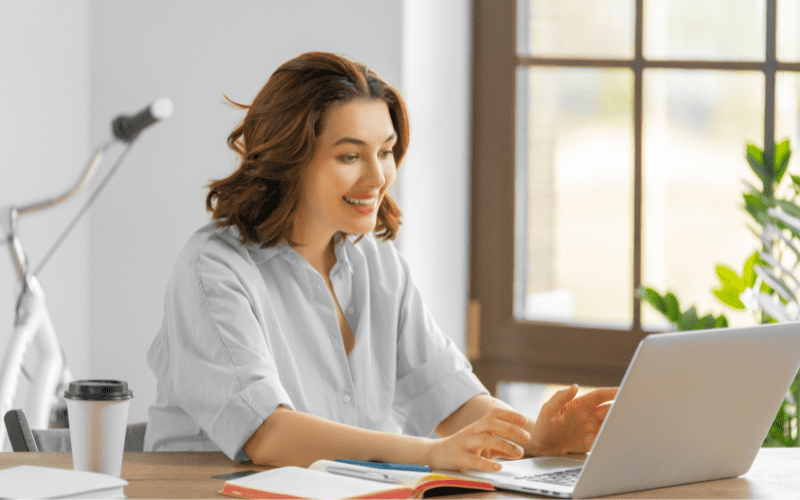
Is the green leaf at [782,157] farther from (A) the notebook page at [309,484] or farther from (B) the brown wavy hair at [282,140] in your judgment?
(A) the notebook page at [309,484]

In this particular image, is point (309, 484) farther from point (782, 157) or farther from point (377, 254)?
point (782, 157)

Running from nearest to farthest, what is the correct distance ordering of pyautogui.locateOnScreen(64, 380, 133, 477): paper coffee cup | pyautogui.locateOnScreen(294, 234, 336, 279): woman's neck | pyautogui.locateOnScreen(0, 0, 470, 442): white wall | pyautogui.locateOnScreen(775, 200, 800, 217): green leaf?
pyautogui.locateOnScreen(64, 380, 133, 477): paper coffee cup < pyautogui.locateOnScreen(294, 234, 336, 279): woman's neck < pyautogui.locateOnScreen(775, 200, 800, 217): green leaf < pyautogui.locateOnScreen(0, 0, 470, 442): white wall

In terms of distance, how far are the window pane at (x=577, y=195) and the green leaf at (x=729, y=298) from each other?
46cm

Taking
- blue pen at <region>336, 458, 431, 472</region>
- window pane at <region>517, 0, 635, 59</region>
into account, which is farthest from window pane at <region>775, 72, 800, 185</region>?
blue pen at <region>336, 458, 431, 472</region>

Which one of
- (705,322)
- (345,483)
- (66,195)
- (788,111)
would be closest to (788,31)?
(788,111)

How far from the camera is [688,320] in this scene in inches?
90.8

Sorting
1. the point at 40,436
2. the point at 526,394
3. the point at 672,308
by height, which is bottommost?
the point at 526,394

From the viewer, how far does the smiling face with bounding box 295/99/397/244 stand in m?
1.65

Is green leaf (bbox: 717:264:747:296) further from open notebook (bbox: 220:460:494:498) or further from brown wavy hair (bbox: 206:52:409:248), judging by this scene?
open notebook (bbox: 220:460:494:498)

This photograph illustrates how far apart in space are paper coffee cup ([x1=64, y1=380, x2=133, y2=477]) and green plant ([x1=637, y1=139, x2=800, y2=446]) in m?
1.54

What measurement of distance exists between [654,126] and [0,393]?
1.88m

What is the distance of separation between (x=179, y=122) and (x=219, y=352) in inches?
54.8

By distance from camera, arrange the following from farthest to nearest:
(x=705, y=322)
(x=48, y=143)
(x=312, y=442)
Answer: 1. (x=48, y=143)
2. (x=705, y=322)
3. (x=312, y=442)

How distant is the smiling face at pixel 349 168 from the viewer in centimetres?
165
